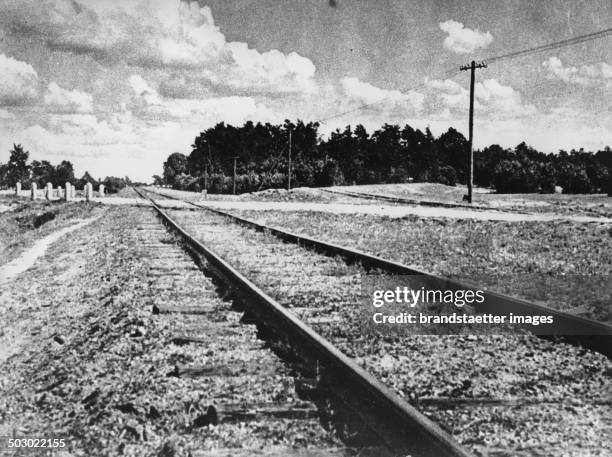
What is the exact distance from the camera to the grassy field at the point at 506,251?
6805mm

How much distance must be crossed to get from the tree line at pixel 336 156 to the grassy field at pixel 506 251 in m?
44.3

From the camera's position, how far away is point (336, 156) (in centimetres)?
9444

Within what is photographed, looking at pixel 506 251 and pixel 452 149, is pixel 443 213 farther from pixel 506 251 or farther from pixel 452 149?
pixel 452 149

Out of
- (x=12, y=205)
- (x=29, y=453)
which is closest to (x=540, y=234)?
(x=29, y=453)

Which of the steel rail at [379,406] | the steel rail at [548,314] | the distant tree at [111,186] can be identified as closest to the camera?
the steel rail at [379,406]

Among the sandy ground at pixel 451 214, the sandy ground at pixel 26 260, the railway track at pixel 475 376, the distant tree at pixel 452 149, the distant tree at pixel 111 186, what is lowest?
the sandy ground at pixel 26 260

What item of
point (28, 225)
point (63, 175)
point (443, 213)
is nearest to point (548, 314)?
point (443, 213)

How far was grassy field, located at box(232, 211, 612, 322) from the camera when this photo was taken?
22.3ft

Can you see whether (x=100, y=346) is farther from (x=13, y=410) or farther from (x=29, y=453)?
(x=29, y=453)

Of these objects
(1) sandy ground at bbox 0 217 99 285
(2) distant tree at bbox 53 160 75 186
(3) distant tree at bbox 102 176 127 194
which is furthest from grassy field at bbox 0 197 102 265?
(2) distant tree at bbox 53 160 75 186

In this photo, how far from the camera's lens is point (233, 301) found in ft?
20.0

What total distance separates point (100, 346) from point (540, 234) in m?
11.2

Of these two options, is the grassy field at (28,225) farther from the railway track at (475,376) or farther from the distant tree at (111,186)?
the distant tree at (111,186)

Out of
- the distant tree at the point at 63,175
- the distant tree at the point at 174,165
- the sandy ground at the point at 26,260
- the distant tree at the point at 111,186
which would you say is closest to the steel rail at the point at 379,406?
the sandy ground at the point at 26,260
